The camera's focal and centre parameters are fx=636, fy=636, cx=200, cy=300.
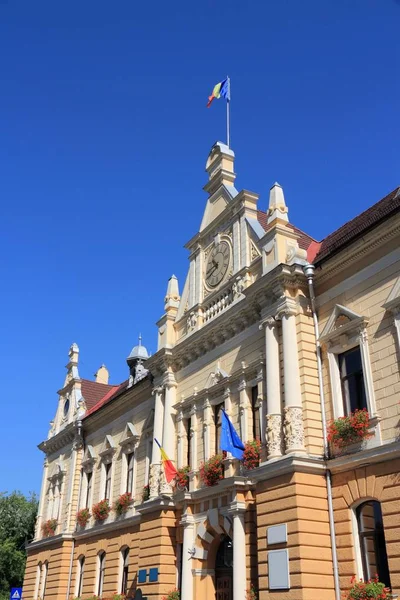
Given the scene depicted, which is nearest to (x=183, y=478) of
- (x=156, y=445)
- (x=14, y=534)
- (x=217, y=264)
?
(x=156, y=445)

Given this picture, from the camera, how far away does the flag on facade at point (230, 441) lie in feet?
62.3

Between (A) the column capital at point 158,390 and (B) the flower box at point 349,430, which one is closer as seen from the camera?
(B) the flower box at point 349,430

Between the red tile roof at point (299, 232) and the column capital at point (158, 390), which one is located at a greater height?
the red tile roof at point (299, 232)

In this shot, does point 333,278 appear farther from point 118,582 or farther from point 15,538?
point 15,538

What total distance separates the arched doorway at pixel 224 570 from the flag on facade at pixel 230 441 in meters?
3.45

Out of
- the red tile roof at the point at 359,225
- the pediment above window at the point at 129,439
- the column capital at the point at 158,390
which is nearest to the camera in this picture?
the red tile roof at the point at 359,225

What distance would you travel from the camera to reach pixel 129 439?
94.6 ft

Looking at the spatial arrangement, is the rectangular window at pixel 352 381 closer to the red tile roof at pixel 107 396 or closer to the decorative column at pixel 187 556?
the decorative column at pixel 187 556

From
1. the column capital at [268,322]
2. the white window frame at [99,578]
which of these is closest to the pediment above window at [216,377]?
the column capital at [268,322]

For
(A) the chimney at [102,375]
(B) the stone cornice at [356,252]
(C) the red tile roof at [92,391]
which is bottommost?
(B) the stone cornice at [356,252]

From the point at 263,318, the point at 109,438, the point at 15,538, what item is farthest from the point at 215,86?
the point at 15,538

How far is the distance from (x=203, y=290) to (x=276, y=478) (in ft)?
31.2

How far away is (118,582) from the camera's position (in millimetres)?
26531

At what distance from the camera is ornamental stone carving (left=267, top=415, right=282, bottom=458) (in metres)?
17.7
